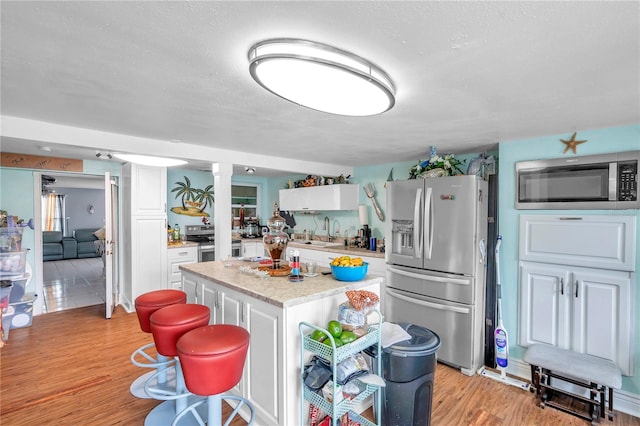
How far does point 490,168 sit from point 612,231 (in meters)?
1.10

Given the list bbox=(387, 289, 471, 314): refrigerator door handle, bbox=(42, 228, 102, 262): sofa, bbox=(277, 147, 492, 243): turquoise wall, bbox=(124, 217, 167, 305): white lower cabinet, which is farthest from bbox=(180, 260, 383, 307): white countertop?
bbox=(42, 228, 102, 262): sofa

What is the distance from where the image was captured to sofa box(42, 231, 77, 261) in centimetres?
816

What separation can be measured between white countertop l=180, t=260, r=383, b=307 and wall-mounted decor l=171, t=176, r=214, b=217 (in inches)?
123

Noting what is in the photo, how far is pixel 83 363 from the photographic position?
9.76 ft

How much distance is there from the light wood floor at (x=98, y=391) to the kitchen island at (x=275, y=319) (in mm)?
444

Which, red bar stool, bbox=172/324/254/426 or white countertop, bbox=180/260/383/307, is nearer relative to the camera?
red bar stool, bbox=172/324/254/426

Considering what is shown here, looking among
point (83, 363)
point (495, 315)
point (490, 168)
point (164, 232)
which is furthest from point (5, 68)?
point (495, 315)

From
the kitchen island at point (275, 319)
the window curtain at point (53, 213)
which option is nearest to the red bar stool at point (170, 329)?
the kitchen island at point (275, 319)

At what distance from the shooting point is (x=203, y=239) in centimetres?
525

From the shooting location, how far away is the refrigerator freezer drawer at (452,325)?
2904 millimetres

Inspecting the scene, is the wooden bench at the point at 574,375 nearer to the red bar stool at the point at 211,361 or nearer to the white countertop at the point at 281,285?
the white countertop at the point at 281,285

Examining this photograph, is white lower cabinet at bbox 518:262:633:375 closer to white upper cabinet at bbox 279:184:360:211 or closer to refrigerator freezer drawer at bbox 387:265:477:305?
refrigerator freezer drawer at bbox 387:265:477:305

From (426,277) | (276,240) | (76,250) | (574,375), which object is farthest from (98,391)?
(76,250)

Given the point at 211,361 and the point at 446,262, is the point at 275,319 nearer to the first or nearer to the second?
the point at 211,361
